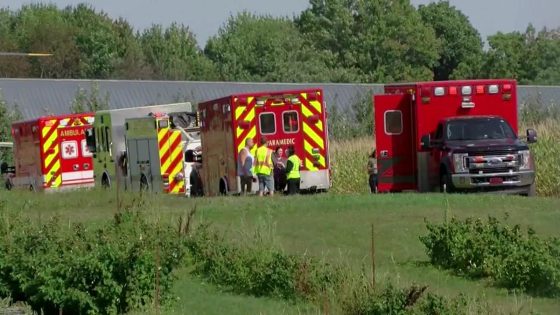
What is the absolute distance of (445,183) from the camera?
29812 millimetres

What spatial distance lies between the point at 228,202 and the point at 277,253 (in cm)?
952

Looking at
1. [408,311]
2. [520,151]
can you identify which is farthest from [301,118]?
[408,311]

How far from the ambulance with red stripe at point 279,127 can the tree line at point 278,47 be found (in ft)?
214

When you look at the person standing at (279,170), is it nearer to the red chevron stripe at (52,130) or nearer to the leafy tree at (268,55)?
the red chevron stripe at (52,130)

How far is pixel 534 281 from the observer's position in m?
14.9

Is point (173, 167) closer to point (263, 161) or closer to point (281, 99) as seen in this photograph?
point (281, 99)

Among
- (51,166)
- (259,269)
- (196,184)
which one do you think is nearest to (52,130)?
(51,166)

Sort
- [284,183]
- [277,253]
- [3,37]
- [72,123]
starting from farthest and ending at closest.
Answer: [3,37] < [72,123] < [284,183] < [277,253]

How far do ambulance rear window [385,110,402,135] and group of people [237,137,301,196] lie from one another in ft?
7.85

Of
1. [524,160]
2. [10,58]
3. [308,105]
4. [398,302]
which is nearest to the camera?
[398,302]

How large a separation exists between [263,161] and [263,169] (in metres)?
0.22

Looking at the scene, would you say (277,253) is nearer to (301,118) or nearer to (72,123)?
(301,118)

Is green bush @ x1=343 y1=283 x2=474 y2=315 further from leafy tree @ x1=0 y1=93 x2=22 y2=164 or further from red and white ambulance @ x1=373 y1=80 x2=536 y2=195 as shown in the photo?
leafy tree @ x1=0 y1=93 x2=22 y2=164

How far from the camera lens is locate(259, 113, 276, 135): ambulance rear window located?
1302 inches
